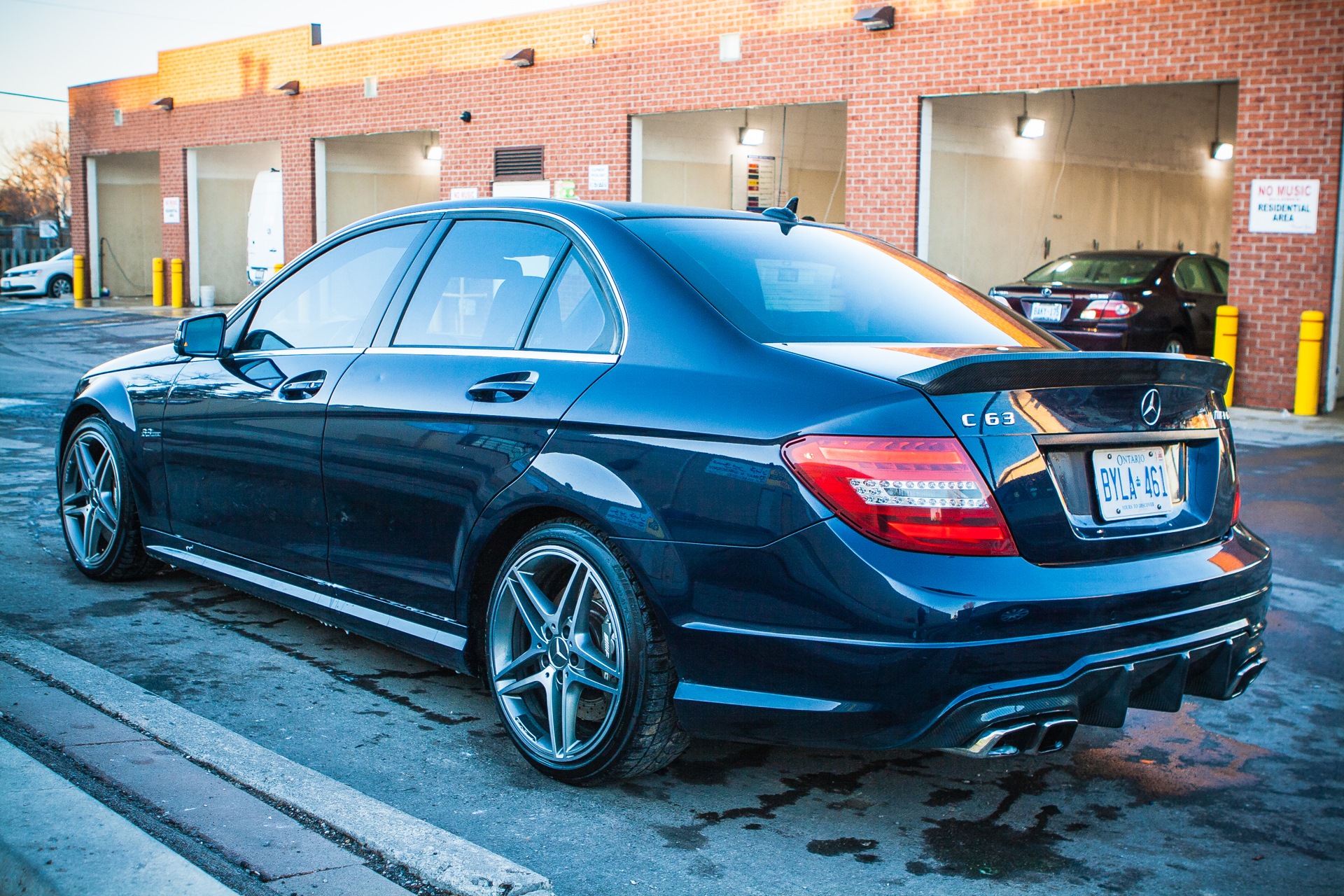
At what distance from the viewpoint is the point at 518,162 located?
2139 cm

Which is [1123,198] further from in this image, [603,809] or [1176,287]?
[603,809]

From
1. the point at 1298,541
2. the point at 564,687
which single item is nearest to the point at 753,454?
the point at 564,687

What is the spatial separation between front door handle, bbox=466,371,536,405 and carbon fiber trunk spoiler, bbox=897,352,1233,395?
1.11m

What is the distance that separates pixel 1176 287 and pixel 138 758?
13.6 meters

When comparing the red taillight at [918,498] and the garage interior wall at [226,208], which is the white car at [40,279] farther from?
the red taillight at [918,498]

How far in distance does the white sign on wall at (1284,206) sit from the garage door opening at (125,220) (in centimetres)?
2686

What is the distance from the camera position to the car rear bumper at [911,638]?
111 inches

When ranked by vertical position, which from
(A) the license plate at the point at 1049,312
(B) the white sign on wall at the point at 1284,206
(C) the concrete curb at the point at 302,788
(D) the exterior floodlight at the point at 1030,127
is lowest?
(C) the concrete curb at the point at 302,788

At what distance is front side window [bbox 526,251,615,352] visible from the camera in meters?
3.52

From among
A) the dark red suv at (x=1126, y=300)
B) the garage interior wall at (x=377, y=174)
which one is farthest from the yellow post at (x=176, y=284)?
the dark red suv at (x=1126, y=300)

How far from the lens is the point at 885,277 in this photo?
13.1 ft

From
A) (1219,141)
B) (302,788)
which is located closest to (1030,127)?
(1219,141)

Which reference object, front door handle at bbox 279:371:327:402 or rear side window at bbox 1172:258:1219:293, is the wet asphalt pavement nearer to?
front door handle at bbox 279:371:327:402

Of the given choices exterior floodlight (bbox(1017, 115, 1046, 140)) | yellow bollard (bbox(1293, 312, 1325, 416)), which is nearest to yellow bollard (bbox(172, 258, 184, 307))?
exterior floodlight (bbox(1017, 115, 1046, 140))
